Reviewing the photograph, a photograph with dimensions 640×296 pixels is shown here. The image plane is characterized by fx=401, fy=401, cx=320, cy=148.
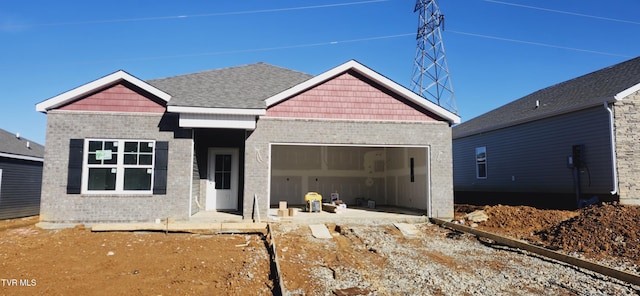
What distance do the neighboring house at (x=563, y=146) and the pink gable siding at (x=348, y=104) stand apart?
6080 mm

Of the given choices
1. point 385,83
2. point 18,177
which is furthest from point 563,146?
point 18,177

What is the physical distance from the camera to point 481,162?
67.5 ft

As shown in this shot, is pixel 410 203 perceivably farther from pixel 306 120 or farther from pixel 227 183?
pixel 227 183

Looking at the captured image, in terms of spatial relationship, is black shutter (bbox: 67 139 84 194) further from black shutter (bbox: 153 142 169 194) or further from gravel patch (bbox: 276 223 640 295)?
gravel patch (bbox: 276 223 640 295)

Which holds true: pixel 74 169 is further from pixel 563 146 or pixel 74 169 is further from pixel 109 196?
pixel 563 146

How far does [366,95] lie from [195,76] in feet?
20.7

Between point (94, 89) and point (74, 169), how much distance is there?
227cm

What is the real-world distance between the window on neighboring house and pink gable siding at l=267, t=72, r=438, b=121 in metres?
8.95

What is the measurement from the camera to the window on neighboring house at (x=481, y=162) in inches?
797

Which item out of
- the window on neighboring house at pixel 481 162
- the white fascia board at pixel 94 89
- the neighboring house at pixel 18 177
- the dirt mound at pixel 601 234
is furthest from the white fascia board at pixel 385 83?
the neighboring house at pixel 18 177

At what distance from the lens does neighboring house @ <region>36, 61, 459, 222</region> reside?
11.0m

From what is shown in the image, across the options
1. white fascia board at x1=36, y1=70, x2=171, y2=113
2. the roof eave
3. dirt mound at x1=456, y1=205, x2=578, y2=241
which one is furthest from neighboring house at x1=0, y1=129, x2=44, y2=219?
the roof eave

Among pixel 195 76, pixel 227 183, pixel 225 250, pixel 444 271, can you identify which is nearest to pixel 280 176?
pixel 227 183

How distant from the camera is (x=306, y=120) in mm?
12172
